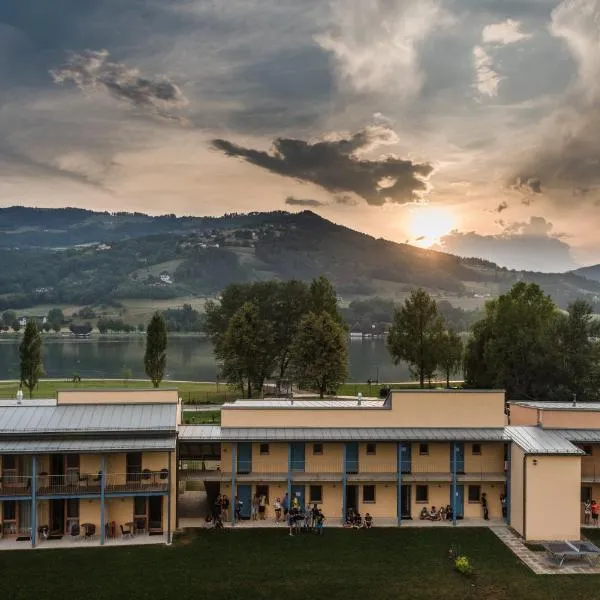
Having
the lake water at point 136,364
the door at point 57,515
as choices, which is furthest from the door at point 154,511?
the lake water at point 136,364

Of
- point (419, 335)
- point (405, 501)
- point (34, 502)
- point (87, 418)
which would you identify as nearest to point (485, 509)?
point (405, 501)

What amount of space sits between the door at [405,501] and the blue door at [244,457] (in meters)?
7.84

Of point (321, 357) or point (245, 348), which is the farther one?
point (245, 348)

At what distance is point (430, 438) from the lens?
3250 centimetres

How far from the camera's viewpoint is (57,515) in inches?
1220

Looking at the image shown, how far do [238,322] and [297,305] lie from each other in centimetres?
1040

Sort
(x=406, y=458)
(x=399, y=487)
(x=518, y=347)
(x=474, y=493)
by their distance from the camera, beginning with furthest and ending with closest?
(x=518, y=347)
(x=406, y=458)
(x=474, y=493)
(x=399, y=487)

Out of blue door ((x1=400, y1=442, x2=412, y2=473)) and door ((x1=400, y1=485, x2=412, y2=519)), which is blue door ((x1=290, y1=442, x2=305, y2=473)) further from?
door ((x1=400, y1=485, x2=412, y2=519))

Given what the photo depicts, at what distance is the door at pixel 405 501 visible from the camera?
3312cm

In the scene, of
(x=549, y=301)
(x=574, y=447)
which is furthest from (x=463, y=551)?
(x=549, y=301)

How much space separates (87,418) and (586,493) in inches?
→ 1007

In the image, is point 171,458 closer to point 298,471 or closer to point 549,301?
point 298,471

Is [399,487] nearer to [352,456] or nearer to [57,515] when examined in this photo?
[352,456]

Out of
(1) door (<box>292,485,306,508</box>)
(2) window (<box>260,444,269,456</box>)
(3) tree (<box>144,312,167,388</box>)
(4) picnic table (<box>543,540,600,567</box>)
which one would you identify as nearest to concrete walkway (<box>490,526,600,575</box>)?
(4) picnic table (<box>543,540,600,567</box>)
